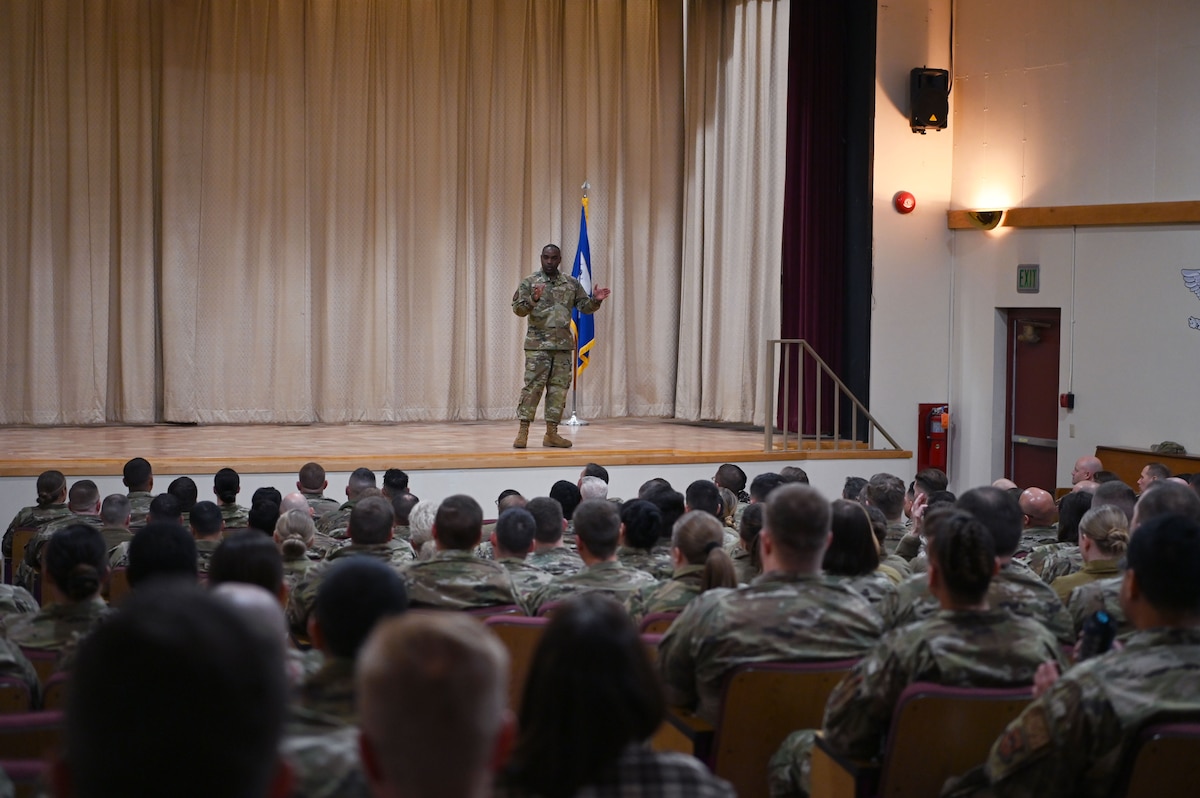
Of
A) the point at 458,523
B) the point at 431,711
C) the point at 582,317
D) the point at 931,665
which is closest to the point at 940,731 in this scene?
the point at 931,665

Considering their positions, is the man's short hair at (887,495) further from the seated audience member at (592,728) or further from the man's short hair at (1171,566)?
the seated audience member at (592,728)

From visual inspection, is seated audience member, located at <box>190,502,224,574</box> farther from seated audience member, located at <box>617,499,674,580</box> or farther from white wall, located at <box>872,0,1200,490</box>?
white wall, located at <box>872,0,1200,490</box>

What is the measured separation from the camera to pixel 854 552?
152 inches

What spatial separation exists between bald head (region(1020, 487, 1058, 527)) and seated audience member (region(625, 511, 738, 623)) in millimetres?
2238

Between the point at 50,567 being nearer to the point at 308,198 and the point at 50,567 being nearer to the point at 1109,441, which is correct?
the point at 1109,441

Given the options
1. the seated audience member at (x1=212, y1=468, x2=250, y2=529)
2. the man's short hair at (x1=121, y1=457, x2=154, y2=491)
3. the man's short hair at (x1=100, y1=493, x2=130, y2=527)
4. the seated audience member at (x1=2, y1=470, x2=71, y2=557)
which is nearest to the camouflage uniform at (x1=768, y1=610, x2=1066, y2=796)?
the man's short hair at (x1=100, y1=493, x2=130, y2=527)

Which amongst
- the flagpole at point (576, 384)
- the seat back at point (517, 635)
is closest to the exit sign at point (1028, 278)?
the flagpole at point (576, 384)

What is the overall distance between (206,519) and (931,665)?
10.6 ft

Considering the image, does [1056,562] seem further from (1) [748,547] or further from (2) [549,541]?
(2) [549,541]

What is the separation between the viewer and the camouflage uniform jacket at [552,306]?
10.0 metres

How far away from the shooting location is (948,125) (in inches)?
450

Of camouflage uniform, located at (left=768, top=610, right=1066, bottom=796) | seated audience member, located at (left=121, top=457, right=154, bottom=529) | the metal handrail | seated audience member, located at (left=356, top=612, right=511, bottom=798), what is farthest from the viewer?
the metal handrail

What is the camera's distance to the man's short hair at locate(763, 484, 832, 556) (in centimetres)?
321

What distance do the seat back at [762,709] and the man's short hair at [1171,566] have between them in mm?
772
